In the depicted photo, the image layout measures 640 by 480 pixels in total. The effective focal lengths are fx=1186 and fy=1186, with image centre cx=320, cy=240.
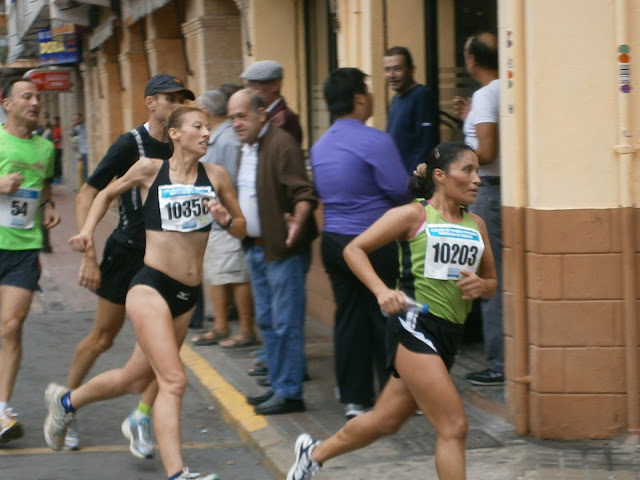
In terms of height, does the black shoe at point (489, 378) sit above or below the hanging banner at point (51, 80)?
below

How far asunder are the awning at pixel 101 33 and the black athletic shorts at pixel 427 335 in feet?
55.7

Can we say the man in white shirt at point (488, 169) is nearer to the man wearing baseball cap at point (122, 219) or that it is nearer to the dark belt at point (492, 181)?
the dark belt at point (492, 181)

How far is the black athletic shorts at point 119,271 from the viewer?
6.41m

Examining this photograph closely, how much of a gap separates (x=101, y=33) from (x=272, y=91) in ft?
52.2

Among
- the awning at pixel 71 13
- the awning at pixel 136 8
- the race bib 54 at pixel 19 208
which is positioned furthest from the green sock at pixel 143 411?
the awning at pixel 71 13

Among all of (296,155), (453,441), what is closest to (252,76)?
(296,155)

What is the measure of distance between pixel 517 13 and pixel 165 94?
1.95 metres

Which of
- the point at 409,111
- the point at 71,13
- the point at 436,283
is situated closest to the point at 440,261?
the point at 436,283

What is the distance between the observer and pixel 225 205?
5965mm

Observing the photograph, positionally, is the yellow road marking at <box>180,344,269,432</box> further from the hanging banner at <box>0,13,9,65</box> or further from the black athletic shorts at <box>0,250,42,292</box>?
the hanging banner at <box>0,13,9,65</box>

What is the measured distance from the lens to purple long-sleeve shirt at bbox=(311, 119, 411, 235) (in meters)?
6.24

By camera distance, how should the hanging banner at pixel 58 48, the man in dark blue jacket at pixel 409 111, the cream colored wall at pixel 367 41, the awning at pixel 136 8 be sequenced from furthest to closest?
the hanging banner at pixel 58 48, the awning at pixel 136 8, the cream colored wall at pixel 367 41, the man in dark blue jacket at pixel 409 111

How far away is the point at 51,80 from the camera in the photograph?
3053 cm

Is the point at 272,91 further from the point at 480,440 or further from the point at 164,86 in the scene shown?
the point at 480,440
